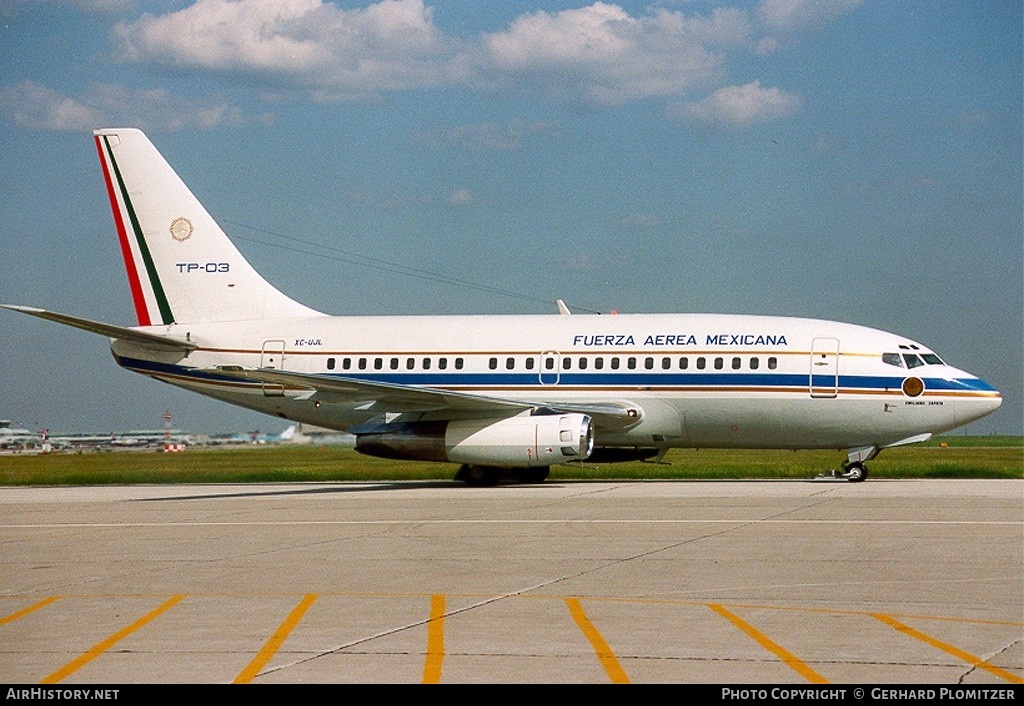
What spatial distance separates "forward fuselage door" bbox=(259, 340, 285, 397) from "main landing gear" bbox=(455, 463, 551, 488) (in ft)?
18.1

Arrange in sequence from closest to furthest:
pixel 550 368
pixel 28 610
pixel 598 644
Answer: pixel 598 644 → pixel 28 610 → pixel 550 368

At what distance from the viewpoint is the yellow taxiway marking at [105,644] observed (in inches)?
349

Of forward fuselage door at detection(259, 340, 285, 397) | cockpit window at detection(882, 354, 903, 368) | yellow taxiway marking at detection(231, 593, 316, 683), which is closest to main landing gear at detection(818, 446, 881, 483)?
cockpit window at detection(882, 354, 903, 368)

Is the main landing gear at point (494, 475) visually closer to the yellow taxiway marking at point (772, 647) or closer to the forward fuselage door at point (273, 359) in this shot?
the forward fuselage door at point (273, 359)

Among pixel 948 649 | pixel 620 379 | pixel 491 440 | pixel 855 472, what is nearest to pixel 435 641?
pixel 948 649

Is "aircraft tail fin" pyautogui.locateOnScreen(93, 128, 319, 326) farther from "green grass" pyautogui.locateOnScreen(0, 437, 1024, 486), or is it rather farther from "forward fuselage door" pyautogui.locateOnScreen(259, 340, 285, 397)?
"green grass" pyautogui.locateOnScreen(0, 437, 1024, 486)

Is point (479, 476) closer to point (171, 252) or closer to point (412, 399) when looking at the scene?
point (412, 399)

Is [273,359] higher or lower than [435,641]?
higher

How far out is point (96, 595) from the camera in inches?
523

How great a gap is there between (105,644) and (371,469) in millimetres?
29612

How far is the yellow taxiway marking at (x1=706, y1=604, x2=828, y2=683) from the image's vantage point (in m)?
8.62

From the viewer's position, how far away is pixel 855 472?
99.8 feet

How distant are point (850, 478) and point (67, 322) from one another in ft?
61.0

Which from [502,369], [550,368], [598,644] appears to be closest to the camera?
[598,644]
